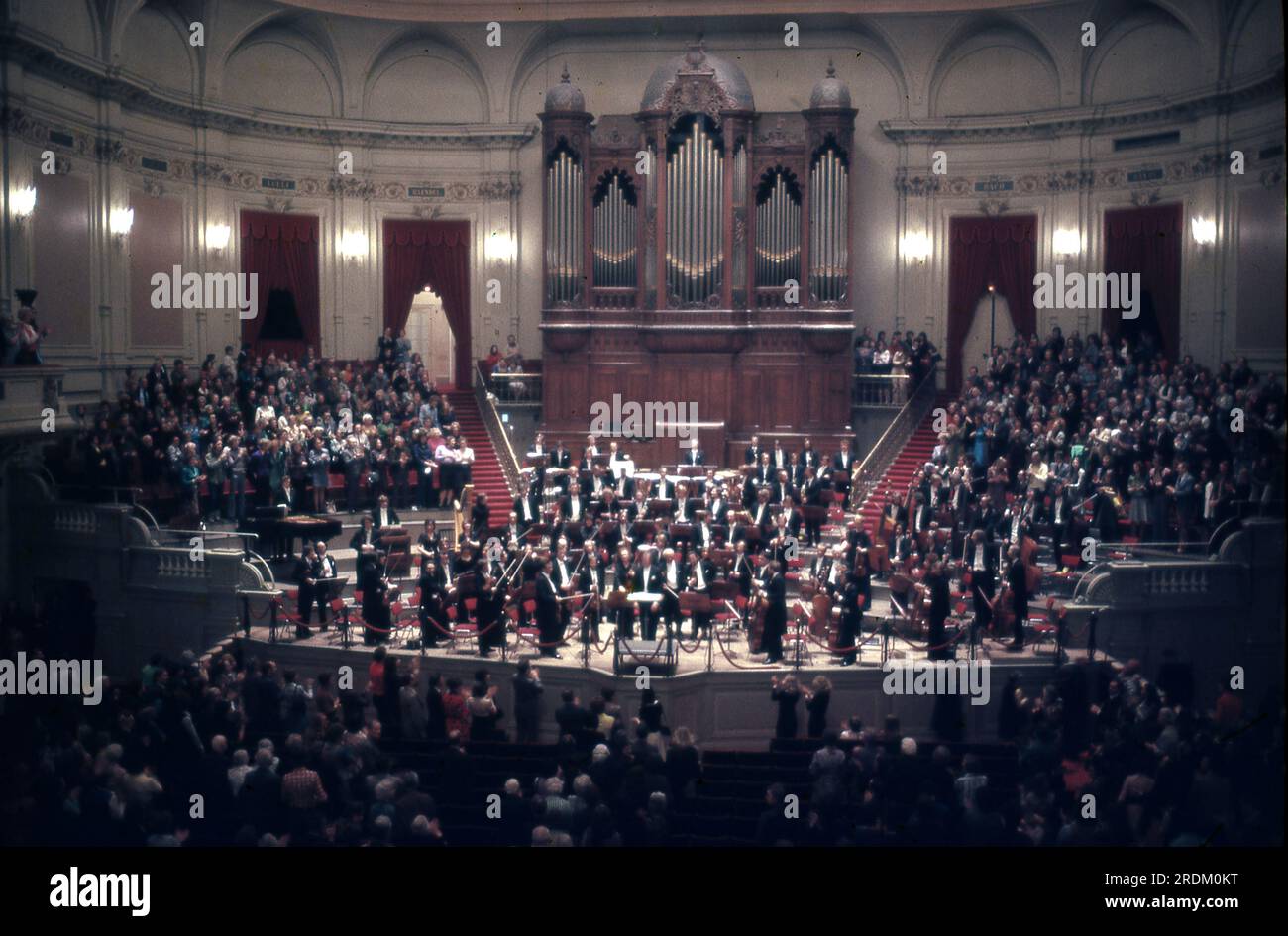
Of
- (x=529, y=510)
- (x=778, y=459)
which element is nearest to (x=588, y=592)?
(x=529, y=510)

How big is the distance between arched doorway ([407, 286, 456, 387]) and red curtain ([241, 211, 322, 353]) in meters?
2.63

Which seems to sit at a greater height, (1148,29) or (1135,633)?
(1148,29)

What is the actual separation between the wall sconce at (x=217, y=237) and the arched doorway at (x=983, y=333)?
517 inches

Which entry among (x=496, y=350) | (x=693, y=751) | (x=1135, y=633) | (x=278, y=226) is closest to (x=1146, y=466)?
(x=1135, y=633)

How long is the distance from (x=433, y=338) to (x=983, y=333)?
421 inches

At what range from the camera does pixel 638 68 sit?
26.1m

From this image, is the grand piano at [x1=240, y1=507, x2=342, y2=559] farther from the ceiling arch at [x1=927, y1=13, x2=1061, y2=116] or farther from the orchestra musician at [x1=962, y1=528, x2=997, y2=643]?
the ceiling arch at [x1=927, y1=13, x2=1061, y2=116]

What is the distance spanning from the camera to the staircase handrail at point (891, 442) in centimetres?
2177

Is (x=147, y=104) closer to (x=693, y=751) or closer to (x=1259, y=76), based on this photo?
(x=693, y=751)

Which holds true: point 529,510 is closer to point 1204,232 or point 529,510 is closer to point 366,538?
point 366,538
